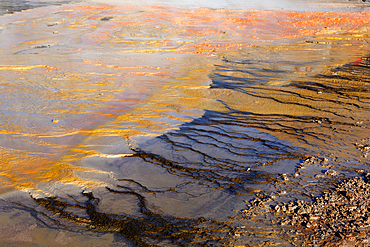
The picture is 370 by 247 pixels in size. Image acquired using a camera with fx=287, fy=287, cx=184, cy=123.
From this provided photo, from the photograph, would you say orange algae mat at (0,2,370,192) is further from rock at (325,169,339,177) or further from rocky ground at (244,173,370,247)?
rock at (325,169,339,177)

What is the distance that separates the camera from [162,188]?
326 centimetres

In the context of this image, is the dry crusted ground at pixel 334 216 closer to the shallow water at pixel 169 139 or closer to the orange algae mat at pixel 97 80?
the shallow water at pixel 169 139

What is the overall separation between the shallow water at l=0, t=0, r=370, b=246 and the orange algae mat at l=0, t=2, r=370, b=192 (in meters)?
0.03

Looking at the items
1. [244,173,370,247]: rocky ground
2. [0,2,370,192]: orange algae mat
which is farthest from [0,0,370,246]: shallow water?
[244,173,370,247]: rocky ground

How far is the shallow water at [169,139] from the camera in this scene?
2.77m

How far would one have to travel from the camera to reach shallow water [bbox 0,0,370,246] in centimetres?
277

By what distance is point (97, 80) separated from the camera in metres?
6.99

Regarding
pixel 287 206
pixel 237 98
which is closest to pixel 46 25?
pixel 237 98

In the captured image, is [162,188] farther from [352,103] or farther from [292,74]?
[292,74]

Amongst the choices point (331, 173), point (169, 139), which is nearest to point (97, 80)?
point (169, 139)

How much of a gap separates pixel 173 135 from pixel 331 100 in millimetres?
3278

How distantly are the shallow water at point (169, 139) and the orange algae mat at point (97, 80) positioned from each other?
0.03 metres

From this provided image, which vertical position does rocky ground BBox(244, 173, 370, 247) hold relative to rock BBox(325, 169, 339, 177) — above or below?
below

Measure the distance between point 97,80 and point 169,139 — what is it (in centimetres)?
351
